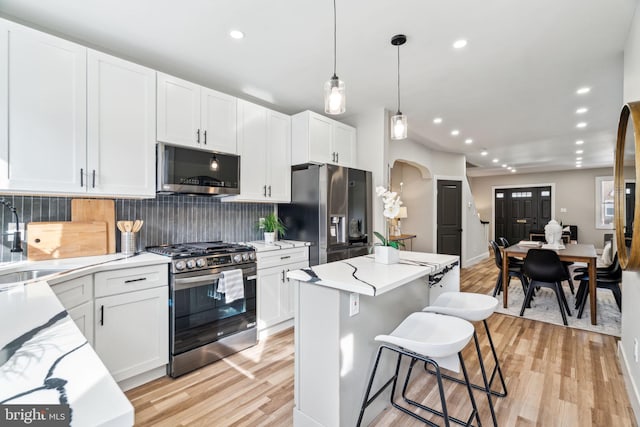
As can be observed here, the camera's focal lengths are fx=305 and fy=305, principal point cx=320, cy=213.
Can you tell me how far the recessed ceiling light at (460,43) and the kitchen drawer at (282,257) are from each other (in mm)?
2373

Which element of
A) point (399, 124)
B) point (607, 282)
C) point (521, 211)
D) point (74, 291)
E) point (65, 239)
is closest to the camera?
point (74, 291)

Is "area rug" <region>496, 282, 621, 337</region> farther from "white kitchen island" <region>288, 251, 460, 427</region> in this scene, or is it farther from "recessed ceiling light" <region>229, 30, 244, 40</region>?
"recessed ceiling light" <region>229, 30, 244, 40</region>

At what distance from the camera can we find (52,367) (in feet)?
2.20

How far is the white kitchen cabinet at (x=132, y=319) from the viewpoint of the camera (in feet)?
6.75

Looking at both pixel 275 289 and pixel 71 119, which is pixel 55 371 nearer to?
pixel 71 119

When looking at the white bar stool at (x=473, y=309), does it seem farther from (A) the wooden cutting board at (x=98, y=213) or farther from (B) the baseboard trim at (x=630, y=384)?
(A) the wooden cutting board at (x=98, y=213)

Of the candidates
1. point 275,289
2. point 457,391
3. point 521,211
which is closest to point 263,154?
point 275,289

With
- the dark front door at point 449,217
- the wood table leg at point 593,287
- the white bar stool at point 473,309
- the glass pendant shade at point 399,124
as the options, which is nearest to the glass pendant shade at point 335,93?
the glass pendant shade at point 399,124

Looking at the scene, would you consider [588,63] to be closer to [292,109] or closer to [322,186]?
[322,186]

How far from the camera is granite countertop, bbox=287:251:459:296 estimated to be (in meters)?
1.51

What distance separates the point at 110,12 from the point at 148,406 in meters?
2.64

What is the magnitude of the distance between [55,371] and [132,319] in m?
1.77

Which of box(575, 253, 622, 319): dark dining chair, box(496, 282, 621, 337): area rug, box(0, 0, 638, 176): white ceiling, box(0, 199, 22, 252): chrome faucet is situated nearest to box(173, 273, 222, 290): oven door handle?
box(0, 199, 22, 252): chrome faucet

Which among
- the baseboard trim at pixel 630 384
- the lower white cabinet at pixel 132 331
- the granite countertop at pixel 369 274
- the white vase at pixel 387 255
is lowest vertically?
the baseboard trim at pixel 630 384
